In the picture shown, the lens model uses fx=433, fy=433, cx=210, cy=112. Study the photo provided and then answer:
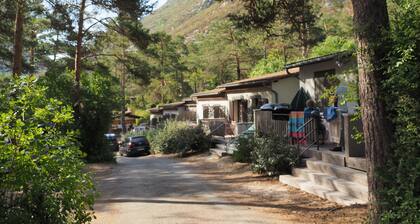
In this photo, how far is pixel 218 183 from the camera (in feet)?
41.7

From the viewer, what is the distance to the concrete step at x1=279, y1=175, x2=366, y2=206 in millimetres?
8405

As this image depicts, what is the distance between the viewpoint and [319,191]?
9523 millimetres

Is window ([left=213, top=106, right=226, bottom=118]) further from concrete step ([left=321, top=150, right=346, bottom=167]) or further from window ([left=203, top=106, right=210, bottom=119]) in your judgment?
concrete step ([left=321, top=150, right=346, bottom=167])

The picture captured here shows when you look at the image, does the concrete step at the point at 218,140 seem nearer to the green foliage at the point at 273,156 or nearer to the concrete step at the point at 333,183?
the green foliage at the point at 273,156

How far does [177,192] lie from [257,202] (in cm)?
247

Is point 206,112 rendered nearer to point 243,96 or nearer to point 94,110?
point 243,96

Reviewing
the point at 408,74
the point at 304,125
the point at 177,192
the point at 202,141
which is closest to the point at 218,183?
the point at 177,192

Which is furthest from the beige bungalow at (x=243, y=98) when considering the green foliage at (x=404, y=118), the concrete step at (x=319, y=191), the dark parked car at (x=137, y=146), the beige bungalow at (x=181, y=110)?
the green foliage at (x=404, y=118)

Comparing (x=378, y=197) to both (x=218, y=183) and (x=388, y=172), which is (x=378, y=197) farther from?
(x=218, y=183)

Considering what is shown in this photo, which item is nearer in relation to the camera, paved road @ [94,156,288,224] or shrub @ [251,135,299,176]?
paved road @ [94,156,288,224]

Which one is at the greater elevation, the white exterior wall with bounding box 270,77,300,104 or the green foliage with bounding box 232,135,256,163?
the white exterior wall with bounding box 270,77,300,104

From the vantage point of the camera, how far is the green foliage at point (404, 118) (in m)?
5.09

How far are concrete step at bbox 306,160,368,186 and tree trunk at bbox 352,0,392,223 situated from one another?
3.11m

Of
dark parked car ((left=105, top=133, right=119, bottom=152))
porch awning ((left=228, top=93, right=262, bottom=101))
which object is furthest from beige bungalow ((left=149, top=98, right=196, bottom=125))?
porch awning ((left=228, top=93, right=262, bottom=101))
